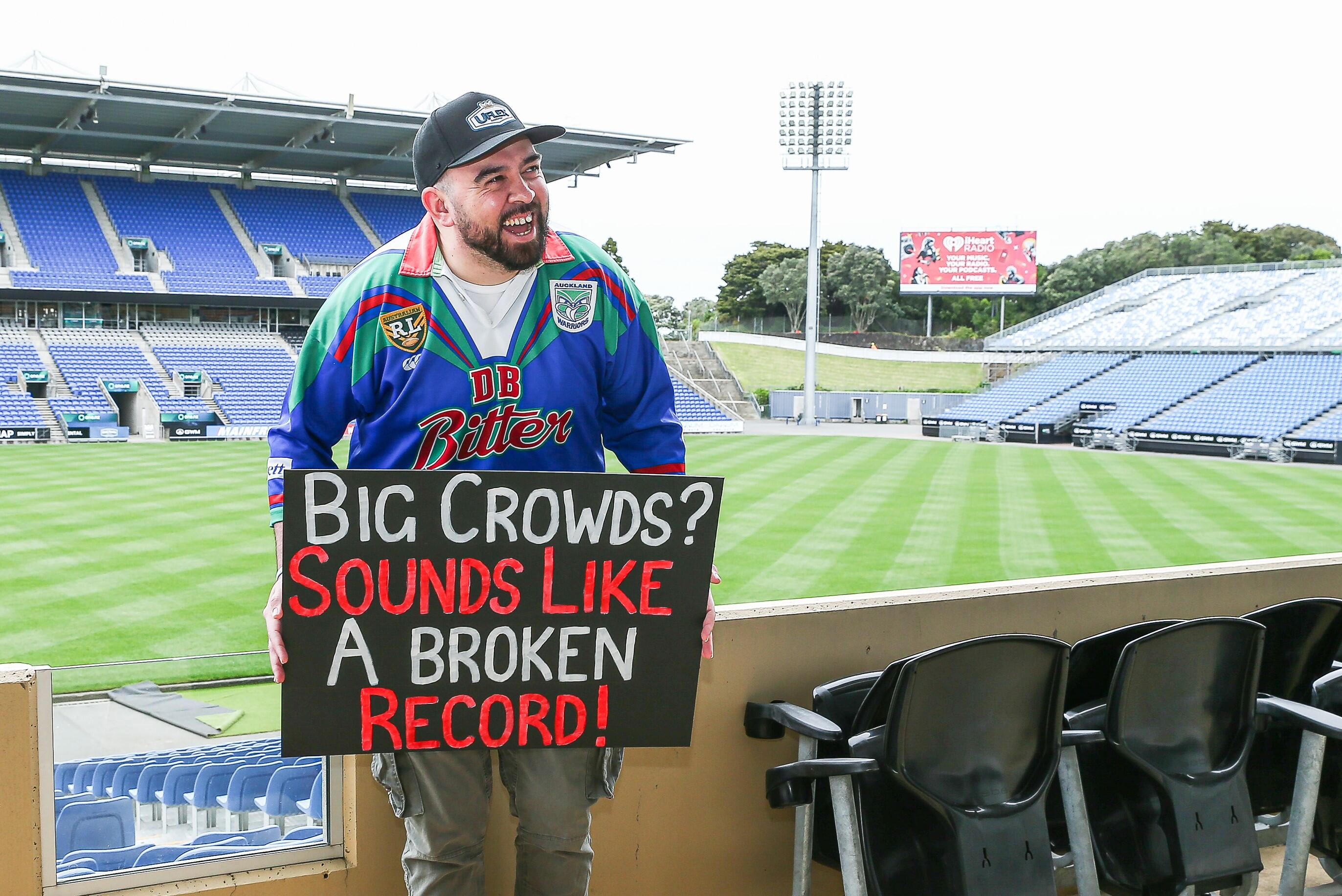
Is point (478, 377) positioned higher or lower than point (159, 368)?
higher

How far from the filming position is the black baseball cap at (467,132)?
1.54m

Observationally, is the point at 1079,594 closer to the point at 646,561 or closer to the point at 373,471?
the point at 646,561

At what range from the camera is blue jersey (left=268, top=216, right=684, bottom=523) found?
5.03ft

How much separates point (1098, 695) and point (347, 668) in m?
1.53

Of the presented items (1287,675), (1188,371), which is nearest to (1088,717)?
(1287,675)

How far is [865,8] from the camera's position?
7.27 metres

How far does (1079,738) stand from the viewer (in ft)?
6.40

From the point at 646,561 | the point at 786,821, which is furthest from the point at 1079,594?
the point at 646,561

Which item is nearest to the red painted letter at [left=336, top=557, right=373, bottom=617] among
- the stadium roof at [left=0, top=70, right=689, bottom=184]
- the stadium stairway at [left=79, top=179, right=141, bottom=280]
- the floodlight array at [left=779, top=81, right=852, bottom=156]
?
the stadium roof at [left=0, top=70, right=689, bottom=184]

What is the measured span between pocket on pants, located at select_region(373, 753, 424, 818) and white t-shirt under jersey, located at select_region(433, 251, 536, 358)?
60 centimetres

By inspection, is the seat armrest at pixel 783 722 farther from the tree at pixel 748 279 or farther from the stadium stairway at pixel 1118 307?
the tree at pixel 748 279

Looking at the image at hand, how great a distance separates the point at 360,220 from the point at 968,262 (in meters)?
23.6

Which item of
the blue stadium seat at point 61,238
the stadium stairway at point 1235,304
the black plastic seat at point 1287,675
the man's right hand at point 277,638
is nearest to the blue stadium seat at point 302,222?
the blue stadium seat at point 61,238

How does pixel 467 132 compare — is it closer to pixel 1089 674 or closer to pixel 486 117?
pixel 486 117
